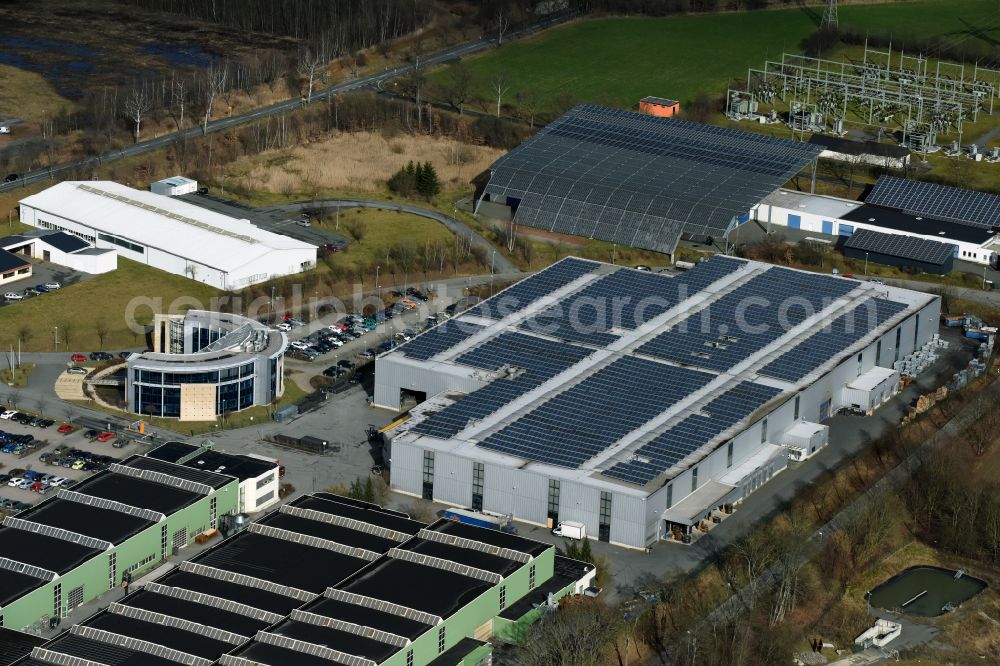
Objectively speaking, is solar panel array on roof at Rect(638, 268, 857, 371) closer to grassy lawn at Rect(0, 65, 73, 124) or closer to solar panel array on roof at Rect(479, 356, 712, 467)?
solar panel array on roof at Rect(479, 356, 712, 467)

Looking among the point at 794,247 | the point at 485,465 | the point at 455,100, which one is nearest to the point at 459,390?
the point at 485,465

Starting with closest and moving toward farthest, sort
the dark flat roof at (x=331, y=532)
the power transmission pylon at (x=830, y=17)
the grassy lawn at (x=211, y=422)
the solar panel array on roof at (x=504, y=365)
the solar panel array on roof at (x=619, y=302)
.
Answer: the dark flat roof at (x=331, y=532) < the solar panel array on roof at (x=504, y=365) < the grassy lawn at (x=211, y=422) < the solar panel array on roof at (x=619, y=302) < the power transmission pylon at (x=830, y=17)

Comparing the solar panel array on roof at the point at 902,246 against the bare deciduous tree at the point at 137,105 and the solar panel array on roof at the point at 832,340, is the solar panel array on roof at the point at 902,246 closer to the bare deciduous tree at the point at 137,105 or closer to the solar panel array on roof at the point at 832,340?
the solar panel array on roof at the point at 832,340

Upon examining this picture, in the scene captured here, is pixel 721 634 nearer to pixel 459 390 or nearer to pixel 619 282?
pixel 459 390

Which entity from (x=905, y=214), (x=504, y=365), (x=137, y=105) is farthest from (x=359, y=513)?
(x=137, y=105)

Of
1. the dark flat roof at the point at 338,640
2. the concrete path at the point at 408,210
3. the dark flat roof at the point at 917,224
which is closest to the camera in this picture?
the dark flat roof at the point at 338,640

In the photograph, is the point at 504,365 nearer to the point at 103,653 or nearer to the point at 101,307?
the point at 101,307

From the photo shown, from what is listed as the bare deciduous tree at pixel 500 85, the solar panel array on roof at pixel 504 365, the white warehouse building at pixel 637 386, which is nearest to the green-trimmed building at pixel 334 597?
the white warehouse building at pixel 637 386
